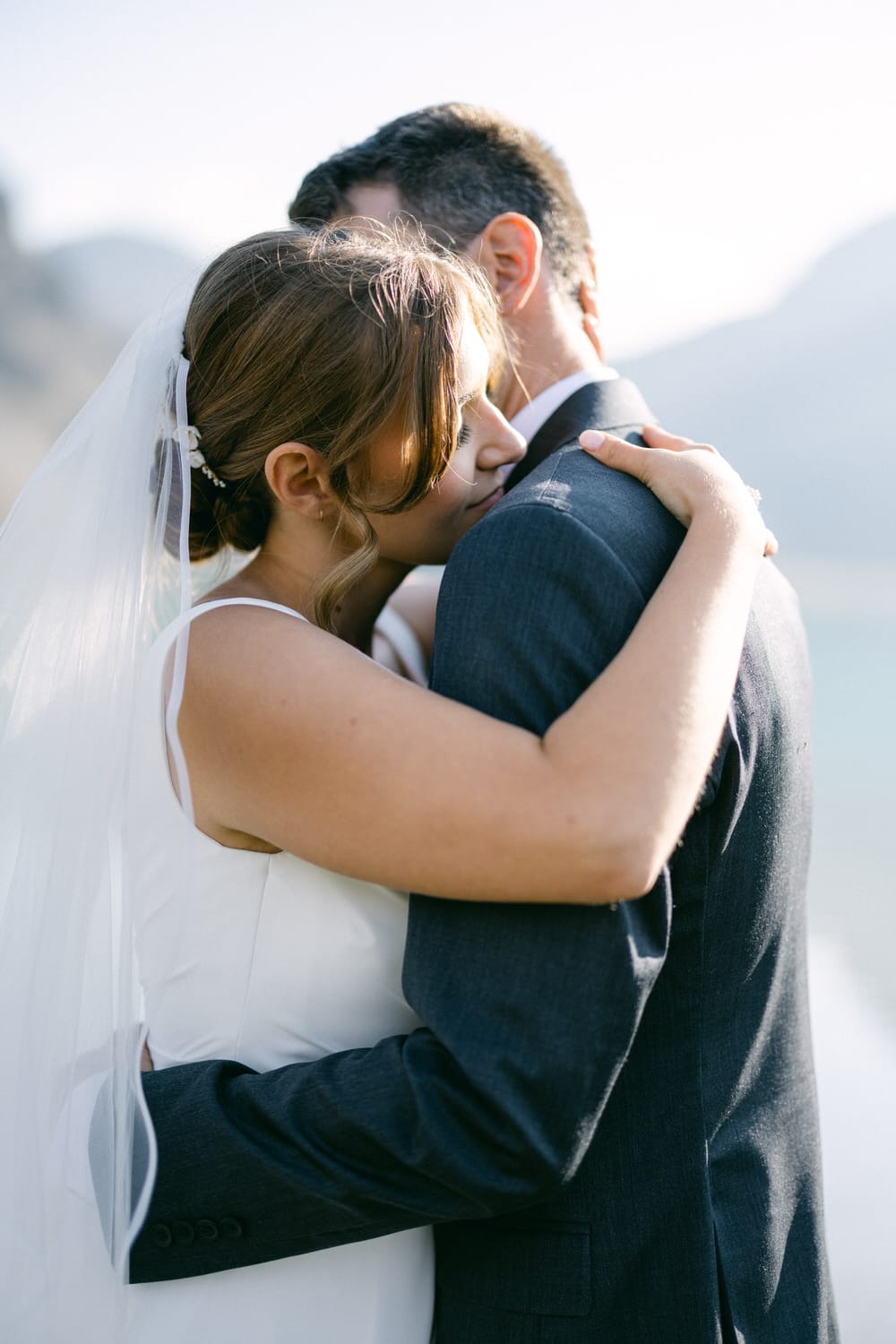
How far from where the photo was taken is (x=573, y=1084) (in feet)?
3.49

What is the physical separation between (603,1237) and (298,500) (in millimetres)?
1067

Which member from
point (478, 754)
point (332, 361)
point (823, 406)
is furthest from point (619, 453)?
point (823, 406)

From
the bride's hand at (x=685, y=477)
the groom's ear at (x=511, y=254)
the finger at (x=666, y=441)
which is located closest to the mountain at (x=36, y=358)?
the groom's ear at (x=511, y=254)

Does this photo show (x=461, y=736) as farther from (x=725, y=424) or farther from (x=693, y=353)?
(x=693, y=353)

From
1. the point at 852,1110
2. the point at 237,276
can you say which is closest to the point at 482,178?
the point at 237,276

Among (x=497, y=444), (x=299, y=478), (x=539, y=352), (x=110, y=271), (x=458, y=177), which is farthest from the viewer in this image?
(x=110, y=271)

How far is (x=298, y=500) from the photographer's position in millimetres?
1561

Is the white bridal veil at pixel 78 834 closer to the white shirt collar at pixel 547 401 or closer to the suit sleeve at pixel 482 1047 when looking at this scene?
the suit sleeve at pixel 482 1047

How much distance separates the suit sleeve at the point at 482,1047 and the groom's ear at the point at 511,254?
1.16 metres

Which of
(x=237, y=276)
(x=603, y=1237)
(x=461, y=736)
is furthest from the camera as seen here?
(x=237, y=276)

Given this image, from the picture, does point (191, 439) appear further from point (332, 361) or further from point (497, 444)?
point (497, 444)

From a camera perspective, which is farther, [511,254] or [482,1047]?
[511,254]

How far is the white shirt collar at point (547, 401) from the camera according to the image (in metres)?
1.86

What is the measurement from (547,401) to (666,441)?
1.28ft
